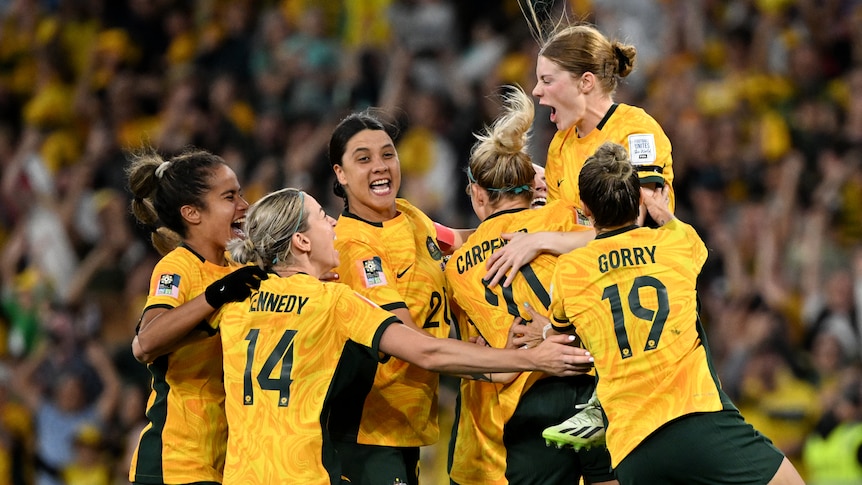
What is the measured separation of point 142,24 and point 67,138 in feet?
4.99

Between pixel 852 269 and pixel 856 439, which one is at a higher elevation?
pixel 852 269

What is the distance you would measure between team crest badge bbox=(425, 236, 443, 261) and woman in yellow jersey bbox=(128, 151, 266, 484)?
2.97 ft

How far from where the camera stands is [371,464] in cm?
563

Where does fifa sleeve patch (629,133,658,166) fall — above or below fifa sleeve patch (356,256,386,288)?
above

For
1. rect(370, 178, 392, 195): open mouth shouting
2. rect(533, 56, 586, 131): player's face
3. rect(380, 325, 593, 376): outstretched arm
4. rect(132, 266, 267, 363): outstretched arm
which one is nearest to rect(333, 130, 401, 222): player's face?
rect(370, 178, 392, 195): open mouth shouting

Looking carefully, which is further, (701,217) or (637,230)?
(701,217)

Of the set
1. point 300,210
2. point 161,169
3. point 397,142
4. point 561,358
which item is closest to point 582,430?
point 561,358

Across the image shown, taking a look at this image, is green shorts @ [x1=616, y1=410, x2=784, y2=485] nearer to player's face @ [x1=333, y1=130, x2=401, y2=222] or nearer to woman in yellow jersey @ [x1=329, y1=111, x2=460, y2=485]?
woman in yellow jersey @ [x1=329, y1=111, x2=460, y2=485]

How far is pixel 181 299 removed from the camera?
18.2 ft

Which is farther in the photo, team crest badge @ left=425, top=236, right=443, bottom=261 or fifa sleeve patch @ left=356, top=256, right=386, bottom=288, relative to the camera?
team crest badge @ left=425, top=236, right=443, bottom=261

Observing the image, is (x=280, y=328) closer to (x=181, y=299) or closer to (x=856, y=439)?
(x=181, y=299)

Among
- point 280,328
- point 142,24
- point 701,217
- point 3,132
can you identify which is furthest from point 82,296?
point 280,328

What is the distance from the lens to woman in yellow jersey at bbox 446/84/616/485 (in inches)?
218

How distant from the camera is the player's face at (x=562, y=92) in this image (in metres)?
5.86
